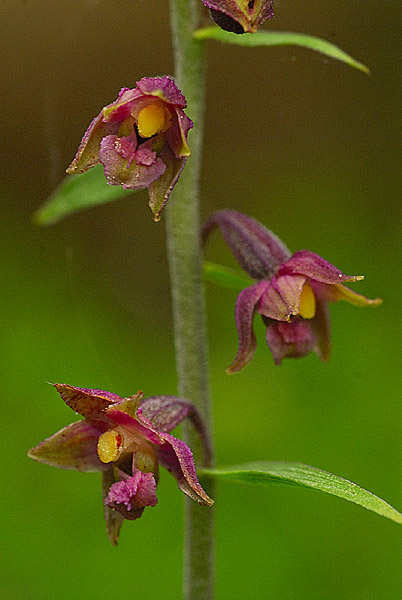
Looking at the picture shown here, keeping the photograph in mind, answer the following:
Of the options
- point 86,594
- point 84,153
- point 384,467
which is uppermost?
point 84,153

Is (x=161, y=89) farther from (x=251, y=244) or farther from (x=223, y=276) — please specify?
(x=223, y=276)

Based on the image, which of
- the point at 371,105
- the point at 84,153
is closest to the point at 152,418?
the point at 84,153

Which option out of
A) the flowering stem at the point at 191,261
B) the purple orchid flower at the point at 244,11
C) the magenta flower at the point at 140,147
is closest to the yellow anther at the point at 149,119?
the magenta flower at the point at 140,147

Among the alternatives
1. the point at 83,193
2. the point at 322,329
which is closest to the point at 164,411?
the point at 322,329

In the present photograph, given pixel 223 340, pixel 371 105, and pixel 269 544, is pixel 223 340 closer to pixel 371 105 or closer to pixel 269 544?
pixel 269 544

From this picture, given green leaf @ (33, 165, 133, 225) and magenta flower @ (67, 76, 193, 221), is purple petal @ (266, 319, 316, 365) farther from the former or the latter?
green leaf @ (33, 165, 133, 225)

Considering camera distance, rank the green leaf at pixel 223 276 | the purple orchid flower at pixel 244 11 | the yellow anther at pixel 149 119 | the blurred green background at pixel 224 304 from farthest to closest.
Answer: the blurred green background at pixel 224 304
the green leaf at pixel 223 276
the yellow anther at pixel 149 119
the purple orchid flower at pixel 244 11

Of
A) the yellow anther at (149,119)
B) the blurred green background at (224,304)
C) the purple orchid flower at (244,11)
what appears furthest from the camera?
the blurred green background at (224,304)

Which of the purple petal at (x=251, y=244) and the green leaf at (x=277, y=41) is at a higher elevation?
the green leaf at (x=277, y=41)

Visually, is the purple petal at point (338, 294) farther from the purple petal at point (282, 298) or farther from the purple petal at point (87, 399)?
the purple petal at point (87, 399)
